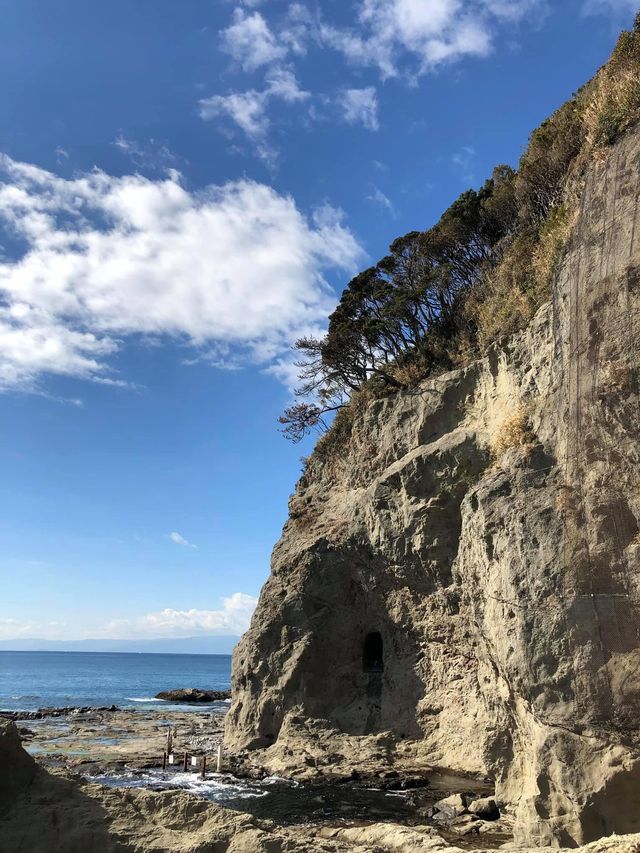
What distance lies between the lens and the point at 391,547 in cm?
2094

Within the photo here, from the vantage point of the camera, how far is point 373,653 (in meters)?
23.9

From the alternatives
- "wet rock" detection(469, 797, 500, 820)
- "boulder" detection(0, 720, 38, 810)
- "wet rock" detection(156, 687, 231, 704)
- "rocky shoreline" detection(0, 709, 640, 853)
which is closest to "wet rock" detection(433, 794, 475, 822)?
"wet rock" detection(469, 797, 500, 820)

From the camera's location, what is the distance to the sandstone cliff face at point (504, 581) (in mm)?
11031

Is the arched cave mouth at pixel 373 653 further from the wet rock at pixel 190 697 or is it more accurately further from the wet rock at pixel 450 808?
the wet rock at pixel 190 697

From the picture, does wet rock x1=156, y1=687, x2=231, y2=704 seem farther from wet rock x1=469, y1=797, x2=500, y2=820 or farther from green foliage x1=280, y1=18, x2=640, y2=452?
wet rock x1=469, y1=797, x2=500, y2=820

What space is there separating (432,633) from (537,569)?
910 centimetres

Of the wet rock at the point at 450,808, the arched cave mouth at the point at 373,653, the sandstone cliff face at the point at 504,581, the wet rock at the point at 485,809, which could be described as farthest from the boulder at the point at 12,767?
the arched cave mouth at the point at 373,653

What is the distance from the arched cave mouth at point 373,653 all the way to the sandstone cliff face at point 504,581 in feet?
0.26

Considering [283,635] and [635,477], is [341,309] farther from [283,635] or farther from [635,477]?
[635,477]

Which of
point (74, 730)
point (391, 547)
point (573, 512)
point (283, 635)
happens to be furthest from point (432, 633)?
point (74, 730)

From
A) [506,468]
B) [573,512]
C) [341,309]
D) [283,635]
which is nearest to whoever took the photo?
[573,512]

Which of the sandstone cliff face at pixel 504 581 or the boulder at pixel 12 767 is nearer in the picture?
the boulder at pixel 12 767

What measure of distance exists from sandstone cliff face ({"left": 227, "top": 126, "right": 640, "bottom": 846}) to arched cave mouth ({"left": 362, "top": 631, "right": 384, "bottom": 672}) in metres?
0.08

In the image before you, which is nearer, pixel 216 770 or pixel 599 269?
pixel 599 269
